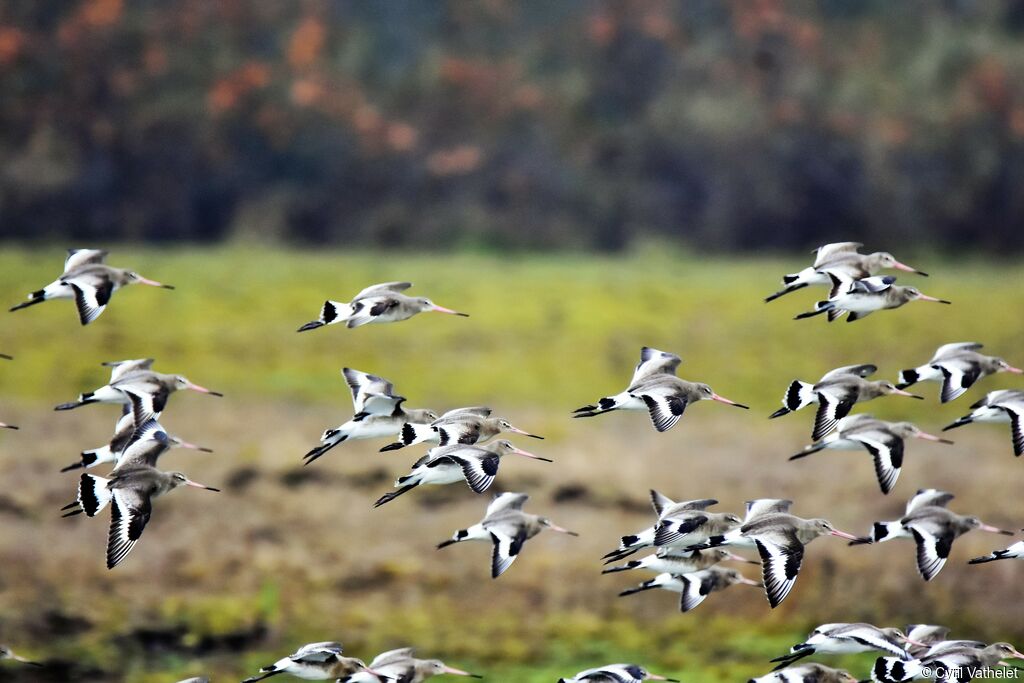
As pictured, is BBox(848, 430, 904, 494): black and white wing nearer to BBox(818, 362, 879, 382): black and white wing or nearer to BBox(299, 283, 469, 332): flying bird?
BBox(818, 362, 879, 382): black and white wing

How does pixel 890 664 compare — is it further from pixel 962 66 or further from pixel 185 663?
pixel 962 66

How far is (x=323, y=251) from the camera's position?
122ft

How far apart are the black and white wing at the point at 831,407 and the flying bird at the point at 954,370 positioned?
0.43m

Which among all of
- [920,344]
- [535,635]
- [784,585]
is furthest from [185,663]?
[920,344]

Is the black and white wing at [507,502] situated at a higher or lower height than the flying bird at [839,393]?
lower

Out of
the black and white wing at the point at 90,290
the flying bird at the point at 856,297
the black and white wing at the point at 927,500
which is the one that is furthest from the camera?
the black and white wing at the point at 927,500

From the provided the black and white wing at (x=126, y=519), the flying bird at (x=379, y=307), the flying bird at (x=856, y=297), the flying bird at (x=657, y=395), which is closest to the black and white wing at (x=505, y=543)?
the flying bird at (x=657, y=395)

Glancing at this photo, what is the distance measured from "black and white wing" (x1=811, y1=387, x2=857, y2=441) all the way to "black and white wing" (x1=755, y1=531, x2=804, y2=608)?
2.54 ft

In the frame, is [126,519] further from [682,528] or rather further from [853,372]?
[853,372]

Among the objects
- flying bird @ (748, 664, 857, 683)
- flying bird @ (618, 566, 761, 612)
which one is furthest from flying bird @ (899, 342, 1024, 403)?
flying bird @ (618, 566, 761, 612)

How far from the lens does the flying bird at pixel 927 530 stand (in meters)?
12.2

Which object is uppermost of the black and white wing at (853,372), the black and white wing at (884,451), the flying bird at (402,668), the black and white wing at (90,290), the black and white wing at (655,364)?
the black and white wing at (90,290)

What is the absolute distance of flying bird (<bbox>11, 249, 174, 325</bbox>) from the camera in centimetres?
1238

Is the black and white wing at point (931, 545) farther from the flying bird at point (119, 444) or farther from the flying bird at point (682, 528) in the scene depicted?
the flying bird at point (119, 444)
